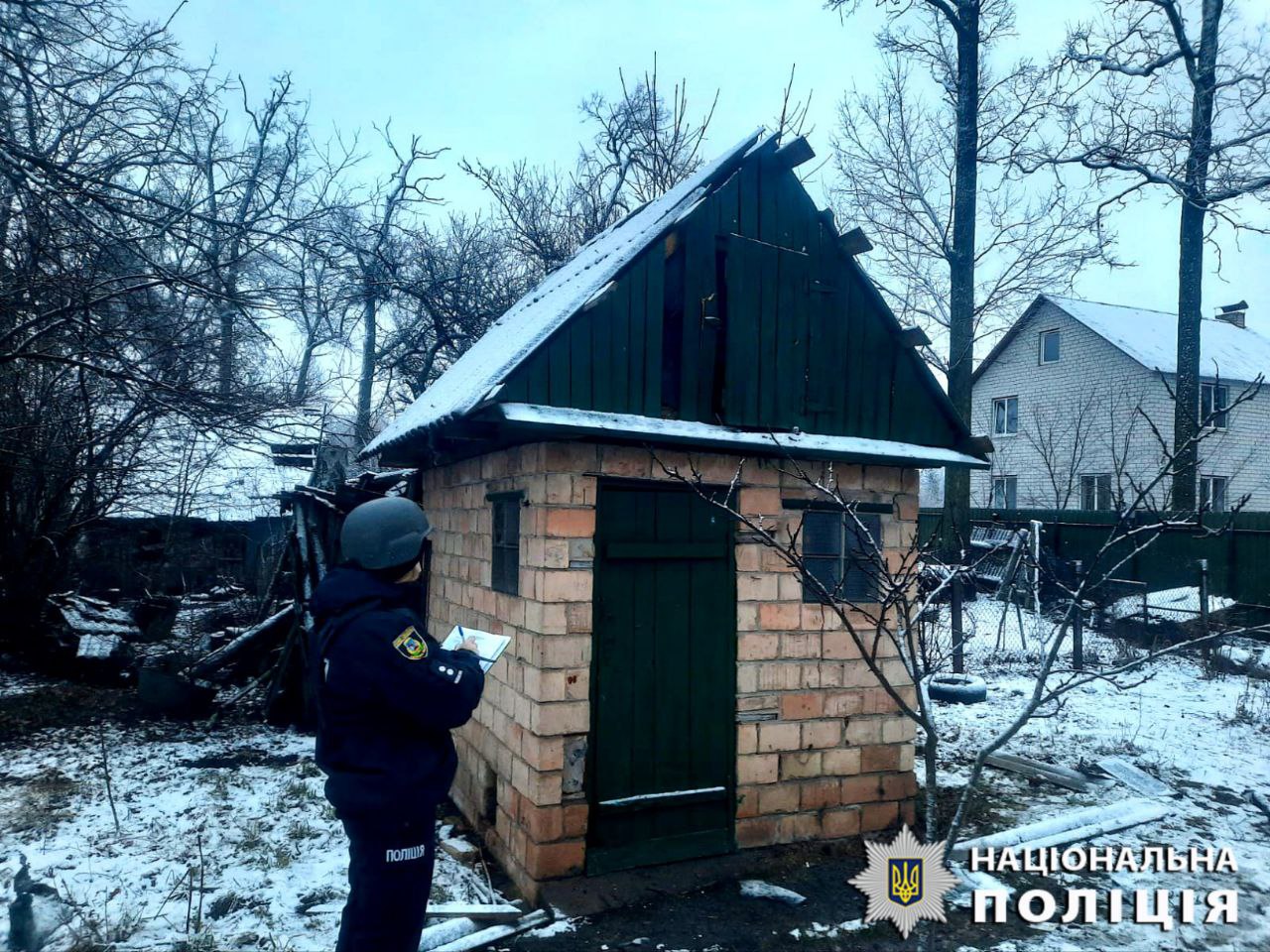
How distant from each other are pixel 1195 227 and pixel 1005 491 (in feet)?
42.3

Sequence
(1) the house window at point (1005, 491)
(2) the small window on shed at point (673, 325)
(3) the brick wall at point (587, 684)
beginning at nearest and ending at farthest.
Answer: (3) the brick wall at point (587, 684), (2) the small window on shed at point (673, 325), (1) the house window at point (1005, 491)

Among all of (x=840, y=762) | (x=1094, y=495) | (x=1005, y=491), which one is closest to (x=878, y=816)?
(x=840, y=762)

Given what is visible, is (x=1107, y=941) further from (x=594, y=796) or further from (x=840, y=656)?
(x=594, y=796)

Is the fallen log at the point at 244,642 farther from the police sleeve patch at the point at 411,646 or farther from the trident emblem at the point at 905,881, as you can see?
the trident emblem at the point at 905,881

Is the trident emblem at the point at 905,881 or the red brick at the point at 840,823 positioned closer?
the trident emblem at the point at 905,881

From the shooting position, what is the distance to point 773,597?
573 cm

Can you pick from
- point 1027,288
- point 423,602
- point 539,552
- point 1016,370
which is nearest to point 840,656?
point 539,552

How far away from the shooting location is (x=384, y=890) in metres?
3.05

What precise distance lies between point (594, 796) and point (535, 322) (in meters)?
3.30

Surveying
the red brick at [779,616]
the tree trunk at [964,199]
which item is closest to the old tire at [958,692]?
the red brick at [779,616]

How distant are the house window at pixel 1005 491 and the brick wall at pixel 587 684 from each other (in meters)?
23.2

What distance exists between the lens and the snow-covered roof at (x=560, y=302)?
4.98 m

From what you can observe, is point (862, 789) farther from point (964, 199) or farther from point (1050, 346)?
point (1050, 346)

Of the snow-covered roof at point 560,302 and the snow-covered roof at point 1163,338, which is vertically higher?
the snow-covered roof at point 1163,338
